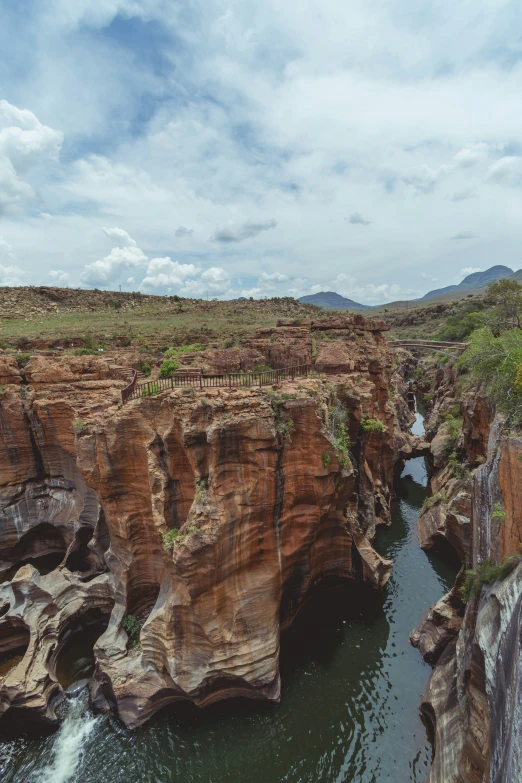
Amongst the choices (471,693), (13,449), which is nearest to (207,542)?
(471,693)

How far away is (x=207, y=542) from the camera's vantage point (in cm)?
1059

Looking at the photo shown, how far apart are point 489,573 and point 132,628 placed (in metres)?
11.2

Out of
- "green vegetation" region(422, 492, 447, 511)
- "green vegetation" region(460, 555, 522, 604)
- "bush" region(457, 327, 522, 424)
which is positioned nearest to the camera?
"green vegetation" region(460, 555, 522, 604)

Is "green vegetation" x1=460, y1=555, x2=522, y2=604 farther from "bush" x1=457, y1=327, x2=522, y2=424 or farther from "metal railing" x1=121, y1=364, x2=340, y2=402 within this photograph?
"metal railing" x1=121, y1=364, x2=340, y2=402

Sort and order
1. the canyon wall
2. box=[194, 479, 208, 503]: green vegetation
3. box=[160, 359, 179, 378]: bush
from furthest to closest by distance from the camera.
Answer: box=[160, 359, 179, 378]: bush → box=[194, 479, 208, 503]: green vegetation → the canyon wall

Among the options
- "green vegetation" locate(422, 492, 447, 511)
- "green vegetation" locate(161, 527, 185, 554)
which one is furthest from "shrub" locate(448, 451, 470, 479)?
"green vegetation" locate(161, 527, 185, 554)

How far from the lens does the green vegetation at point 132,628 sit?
12.5 m

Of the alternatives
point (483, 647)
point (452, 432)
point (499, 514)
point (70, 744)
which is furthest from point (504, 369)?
point (70, 744)

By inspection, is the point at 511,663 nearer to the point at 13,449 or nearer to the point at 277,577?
the point at 277,577

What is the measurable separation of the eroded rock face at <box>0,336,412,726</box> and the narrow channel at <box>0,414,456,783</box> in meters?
0.73

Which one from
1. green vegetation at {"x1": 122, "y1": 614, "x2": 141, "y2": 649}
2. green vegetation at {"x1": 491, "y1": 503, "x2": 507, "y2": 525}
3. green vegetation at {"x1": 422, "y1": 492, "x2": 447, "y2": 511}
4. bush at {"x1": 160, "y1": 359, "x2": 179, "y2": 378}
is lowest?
green vegetation at {"x1": 122, "y1": 614, "x2": 141, "y2": 649}

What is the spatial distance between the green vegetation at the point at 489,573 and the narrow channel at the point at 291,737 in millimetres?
4647

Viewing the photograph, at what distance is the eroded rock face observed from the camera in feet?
36.2

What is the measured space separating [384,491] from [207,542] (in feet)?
50.6
